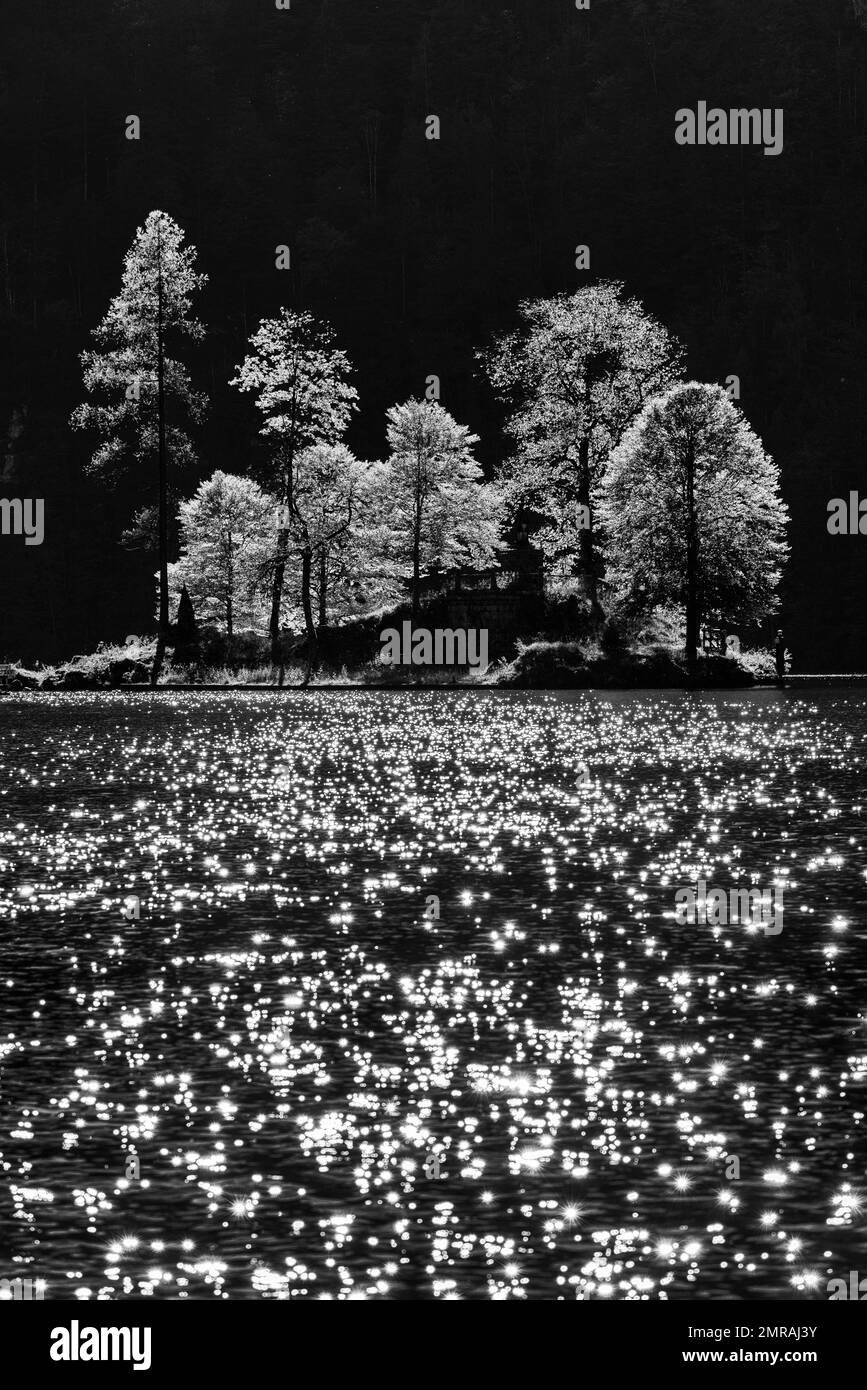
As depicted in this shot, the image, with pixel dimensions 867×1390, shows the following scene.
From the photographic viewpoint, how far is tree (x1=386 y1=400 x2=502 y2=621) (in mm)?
106125

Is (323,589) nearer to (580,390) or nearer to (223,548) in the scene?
(223,548)

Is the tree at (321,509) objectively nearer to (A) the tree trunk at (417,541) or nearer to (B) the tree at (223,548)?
(A) the tree trunk at (417,541)

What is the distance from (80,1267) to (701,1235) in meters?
3.06

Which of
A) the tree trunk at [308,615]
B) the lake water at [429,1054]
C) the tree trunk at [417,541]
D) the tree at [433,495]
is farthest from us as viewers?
the tree at [433,495]

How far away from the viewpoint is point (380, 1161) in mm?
11000

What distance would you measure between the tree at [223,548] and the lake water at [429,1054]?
282 ft

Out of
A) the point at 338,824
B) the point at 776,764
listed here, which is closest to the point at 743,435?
the point at 776,764

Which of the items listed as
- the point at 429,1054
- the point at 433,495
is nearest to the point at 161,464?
the point at 433,495

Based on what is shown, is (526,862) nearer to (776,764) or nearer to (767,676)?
(776,764)
